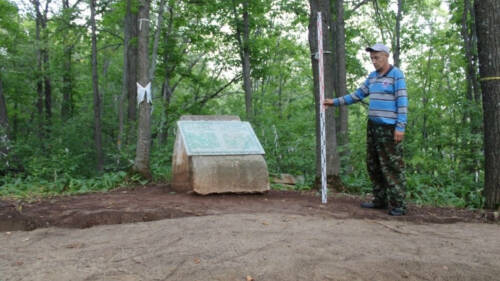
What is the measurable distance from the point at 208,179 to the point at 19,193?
11.7ft

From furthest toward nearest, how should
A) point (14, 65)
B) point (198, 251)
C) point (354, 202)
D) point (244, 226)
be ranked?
point (14, 65)
point (354, 202)
point (244, 226)
point (198, 251)

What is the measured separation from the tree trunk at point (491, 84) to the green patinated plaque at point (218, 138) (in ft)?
10.7

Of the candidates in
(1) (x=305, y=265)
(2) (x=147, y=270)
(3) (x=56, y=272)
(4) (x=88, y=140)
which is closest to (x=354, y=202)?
(1) (x=305, y=265)

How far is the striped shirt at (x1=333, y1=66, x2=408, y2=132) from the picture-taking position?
16.4 ft

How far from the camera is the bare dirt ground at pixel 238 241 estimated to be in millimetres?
2926

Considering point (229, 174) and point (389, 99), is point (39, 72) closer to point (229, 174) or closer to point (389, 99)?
point (229, 174)

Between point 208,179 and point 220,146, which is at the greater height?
point 220,146

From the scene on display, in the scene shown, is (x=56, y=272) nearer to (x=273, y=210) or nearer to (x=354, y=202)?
(x=273, y=210)

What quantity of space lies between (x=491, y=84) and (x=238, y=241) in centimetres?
381

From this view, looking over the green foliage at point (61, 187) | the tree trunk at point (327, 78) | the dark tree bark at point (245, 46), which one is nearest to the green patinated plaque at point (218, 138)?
the tree trunk at point (327, 78)

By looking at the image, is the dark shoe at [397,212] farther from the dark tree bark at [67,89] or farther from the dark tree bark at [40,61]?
the dark tree bark at [67,89]

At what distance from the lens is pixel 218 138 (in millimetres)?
6934

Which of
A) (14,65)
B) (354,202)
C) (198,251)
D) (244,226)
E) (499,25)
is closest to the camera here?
(198,251)

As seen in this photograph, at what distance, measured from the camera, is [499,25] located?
203 inches
